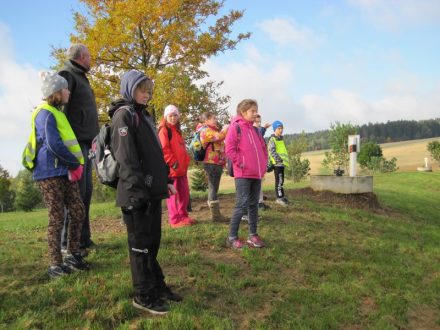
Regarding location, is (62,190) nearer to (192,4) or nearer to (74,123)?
(74,123)

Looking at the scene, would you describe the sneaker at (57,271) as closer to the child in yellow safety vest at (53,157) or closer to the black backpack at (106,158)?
the child in yellow safety vest at (53,157)

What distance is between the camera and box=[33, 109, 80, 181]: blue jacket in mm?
4387

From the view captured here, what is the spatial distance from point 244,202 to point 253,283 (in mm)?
1460

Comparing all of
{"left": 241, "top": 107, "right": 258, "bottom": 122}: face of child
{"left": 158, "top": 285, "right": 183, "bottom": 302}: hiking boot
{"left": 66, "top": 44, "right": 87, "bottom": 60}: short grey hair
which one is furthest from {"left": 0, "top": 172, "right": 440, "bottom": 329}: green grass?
{"left": 66, "top": 44, "right": 87, "bottom": 60}: short grey hair

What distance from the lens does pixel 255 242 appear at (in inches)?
253

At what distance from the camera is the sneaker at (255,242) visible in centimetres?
Result: 639

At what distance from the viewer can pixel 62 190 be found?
179 inches

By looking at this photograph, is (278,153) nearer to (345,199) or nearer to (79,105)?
(345,199)

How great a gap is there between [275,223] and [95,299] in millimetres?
4586

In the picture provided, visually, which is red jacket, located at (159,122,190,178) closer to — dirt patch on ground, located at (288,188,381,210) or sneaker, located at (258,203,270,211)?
sneaker, located at (258,203,270,211)

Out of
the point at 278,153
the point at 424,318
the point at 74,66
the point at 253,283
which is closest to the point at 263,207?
the point at 278,153

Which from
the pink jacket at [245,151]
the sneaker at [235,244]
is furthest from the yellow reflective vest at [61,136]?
the sneaker at [235,244]

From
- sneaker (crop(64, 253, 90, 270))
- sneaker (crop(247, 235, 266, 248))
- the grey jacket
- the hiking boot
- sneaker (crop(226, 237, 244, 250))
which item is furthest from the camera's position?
sneaker (crop(247, 235, 266, 248))

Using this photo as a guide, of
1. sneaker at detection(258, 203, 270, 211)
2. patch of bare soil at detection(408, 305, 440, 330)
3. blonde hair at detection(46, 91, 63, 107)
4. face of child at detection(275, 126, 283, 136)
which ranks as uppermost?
blonde hair at detection(46, 91, 63, 107)
